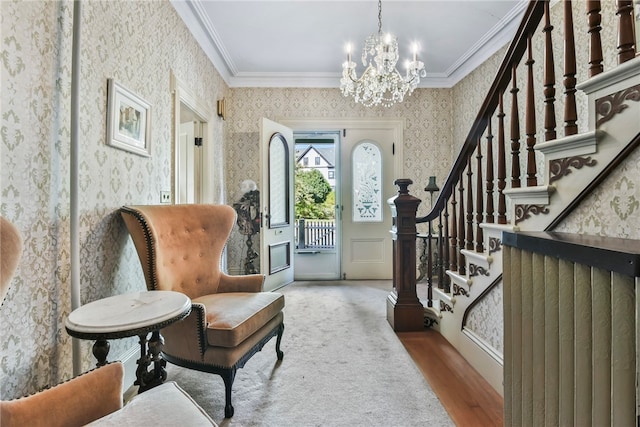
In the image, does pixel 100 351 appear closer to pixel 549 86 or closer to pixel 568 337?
pixel 568 337

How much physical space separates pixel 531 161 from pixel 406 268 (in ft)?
4.35

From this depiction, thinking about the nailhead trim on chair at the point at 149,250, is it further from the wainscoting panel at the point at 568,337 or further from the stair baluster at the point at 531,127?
the stair baluster at the point at 531,127

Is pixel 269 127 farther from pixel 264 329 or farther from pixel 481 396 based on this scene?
pixel 481 396

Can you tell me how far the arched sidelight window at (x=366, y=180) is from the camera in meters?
4.44

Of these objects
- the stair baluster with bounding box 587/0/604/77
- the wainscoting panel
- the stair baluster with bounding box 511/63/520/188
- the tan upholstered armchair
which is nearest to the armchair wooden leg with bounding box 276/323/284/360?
the tan upholstered armchair

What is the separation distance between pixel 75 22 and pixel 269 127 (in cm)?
246

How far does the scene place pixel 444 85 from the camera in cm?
438

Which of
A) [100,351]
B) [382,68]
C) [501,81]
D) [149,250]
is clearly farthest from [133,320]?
[382,68]

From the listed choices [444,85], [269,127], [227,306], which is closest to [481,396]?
[227,306]

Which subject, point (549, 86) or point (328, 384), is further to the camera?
point (328, 384)

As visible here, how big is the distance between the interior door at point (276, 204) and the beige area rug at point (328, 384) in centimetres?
126

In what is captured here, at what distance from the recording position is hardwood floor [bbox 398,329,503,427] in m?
1.48

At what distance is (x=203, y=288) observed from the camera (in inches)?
80.9

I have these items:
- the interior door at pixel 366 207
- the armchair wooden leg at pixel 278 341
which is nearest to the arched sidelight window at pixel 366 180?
the interior door at pixel 366 207
